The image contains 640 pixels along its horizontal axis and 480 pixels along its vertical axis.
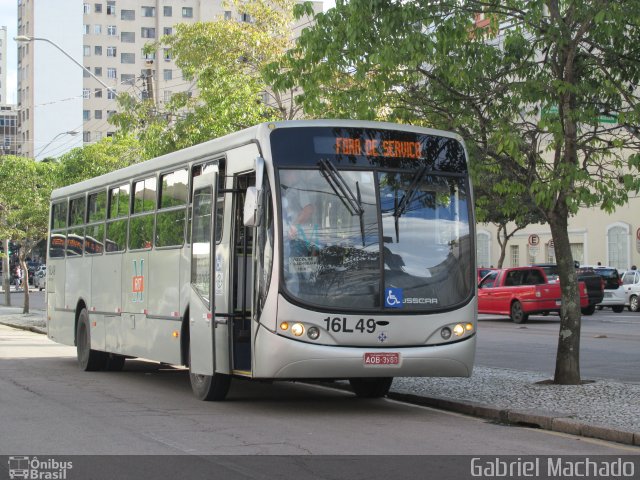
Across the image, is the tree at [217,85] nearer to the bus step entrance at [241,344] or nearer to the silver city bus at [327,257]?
the silver city bus at [327,257]

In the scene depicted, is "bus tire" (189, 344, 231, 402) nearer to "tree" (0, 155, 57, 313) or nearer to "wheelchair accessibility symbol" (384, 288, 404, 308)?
"wheelchair accessibility symbol" (384, 288, 404, 308)

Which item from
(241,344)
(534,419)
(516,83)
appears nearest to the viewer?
(534,419)

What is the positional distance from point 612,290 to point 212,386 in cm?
3093

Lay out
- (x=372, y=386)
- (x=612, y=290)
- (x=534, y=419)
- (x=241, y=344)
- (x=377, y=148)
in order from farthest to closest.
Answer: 1. (x=612, y=290)
2. (x=372, y=386)
3. (x=241, y=344)
4. (x=377, y=148)
5. (x=534, y=419)

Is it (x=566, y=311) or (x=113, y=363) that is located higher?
(x=566, y=311)

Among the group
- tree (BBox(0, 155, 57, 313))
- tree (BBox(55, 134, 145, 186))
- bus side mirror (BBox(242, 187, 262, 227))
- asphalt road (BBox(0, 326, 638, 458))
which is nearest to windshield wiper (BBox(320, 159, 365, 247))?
bus side mirror (BBox(242, 187, 262, 227))

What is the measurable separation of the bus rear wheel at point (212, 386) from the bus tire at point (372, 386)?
1.79m

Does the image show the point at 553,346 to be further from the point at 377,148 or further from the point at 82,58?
the point at 82,58

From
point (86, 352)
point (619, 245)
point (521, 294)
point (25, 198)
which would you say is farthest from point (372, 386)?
point (619, 245)

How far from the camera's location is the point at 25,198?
131 ft

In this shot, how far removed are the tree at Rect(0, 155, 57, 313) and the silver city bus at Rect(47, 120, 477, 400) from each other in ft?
89.2

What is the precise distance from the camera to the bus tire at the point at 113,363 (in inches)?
720

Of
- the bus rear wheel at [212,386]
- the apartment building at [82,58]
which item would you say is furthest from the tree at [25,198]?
the apartment building at [82,58]
